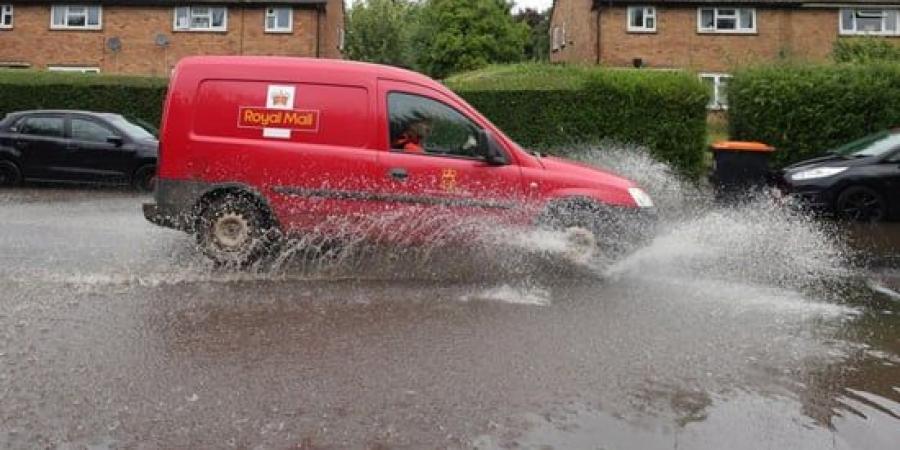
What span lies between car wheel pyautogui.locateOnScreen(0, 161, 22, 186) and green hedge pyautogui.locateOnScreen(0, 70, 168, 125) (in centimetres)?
353

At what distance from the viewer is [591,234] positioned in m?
7.98

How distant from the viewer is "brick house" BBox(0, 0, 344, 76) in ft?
103

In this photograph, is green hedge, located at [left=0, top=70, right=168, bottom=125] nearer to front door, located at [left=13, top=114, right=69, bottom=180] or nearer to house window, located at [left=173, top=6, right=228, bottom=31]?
front door, located at [left=13, top=114, right=69, bottom=180]

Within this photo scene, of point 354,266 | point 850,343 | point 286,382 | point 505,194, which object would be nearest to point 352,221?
point 354,266

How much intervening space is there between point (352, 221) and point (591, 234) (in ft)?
7.09

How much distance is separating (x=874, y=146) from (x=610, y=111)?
4862mm

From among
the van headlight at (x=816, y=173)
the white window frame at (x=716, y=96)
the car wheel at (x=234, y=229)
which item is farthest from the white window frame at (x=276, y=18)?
the car wheel at (x=234, y=229)

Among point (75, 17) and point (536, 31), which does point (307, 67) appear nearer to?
point (75, 17)

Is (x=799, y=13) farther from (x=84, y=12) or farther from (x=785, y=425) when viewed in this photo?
(x=785, y=425)

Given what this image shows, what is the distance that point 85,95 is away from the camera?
60.1 ft

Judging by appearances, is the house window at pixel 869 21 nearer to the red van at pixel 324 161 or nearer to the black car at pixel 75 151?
the black car at pixel 75 151

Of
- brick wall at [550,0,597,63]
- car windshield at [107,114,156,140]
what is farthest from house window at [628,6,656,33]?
car windshield at [107,114,156,140]

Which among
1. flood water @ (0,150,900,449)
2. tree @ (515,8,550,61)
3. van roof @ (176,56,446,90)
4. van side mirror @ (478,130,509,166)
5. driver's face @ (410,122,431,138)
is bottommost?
flood water @ (0,150,900,449)

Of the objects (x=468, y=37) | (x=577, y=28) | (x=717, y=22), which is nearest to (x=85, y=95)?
(x=717, y=22)
